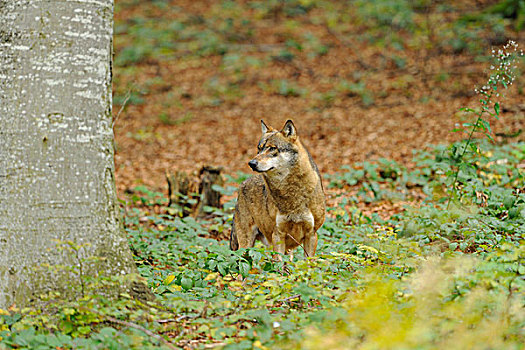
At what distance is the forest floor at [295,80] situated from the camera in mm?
14508

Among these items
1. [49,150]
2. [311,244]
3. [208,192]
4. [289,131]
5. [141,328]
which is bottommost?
[208,192]

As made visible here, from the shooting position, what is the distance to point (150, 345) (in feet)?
11.7

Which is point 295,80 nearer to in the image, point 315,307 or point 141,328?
point 315,307

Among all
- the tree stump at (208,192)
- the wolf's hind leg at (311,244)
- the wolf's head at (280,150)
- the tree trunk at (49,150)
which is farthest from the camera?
the tree stump at (208,192)

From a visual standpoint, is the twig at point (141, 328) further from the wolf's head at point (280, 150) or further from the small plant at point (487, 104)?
the small plant at point (487, 104)

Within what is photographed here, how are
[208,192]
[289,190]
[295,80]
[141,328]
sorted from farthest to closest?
[295,80] → [208,192] → [289,190] → [141,328]

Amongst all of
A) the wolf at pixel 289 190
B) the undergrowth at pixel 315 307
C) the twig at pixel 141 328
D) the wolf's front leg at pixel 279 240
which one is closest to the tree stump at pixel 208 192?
the wolf at pixel 289 190

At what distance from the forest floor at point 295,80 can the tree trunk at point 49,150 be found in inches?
319

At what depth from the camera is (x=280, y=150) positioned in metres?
6.17

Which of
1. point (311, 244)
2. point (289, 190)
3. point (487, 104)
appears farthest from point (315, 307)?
point (487, 104)

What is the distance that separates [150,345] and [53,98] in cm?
205

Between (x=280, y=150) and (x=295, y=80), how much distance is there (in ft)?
47.4

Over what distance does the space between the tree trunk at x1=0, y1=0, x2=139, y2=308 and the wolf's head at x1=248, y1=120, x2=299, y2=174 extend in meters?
2.30

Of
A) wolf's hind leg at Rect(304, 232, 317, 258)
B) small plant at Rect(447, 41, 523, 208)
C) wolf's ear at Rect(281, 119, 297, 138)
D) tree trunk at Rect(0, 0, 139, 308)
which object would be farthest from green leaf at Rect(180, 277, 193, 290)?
small plant at Rect(447, 41, 523, 208)
